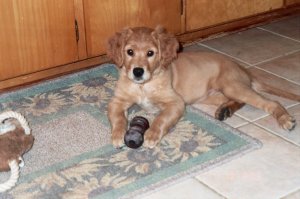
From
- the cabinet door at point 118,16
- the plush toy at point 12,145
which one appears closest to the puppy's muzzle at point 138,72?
the plush toy at point 12,145

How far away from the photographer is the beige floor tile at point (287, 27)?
4.13 m

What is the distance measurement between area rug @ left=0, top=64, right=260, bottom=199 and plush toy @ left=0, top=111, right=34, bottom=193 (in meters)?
0.07

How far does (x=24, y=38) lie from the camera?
3.13 meters

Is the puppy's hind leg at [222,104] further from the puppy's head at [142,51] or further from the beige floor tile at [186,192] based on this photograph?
the beige floor tile at [186,192]

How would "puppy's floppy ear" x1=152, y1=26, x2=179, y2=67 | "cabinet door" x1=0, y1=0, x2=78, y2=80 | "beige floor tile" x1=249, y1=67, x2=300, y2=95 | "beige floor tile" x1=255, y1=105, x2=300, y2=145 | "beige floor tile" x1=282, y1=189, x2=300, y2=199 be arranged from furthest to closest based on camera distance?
"beige floor tile" x1=249, y1=67, x2=300, y2=95
"cabinet door" x1=0, y1=0, x2=78, y2=80
"puppy's floppy ear" x1=152, y1=26, x2=179, y2=67
"beige floor tile" x1=255, y1=105, x2=300, y2=145
"beige floor tile" x1=282, y1=189, x2=300, y2=199

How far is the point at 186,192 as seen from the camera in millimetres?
2268

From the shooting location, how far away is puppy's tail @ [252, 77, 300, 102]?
9.80ft

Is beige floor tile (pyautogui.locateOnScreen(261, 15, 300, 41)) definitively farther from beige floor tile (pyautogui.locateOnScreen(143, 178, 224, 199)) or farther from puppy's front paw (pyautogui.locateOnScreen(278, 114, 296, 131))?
beige floor tile (pyautogui.locateOnScreen(143, 178, 224, 199))

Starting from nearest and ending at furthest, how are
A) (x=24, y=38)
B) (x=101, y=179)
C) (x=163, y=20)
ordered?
(x=101, y=179) < (x=24, y=38) < (x=163, y=20)

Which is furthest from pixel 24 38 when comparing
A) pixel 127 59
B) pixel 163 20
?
pixel 163 20

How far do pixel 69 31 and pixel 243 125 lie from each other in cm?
122

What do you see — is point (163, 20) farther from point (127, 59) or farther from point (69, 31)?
point (127, 59)

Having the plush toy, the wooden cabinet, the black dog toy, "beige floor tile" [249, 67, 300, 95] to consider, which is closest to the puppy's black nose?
the black dog toy

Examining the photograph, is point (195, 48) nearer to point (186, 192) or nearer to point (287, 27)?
point (287, 27)
